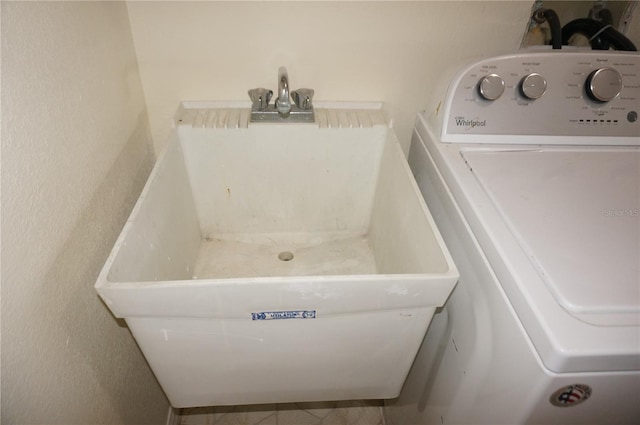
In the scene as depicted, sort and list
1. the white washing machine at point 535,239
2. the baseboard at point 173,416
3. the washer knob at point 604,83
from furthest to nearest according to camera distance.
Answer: the baseboard at point 173,416 < the washer knob at point 604,83 < the white washing machine at point 535,239

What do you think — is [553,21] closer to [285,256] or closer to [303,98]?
[303,98]

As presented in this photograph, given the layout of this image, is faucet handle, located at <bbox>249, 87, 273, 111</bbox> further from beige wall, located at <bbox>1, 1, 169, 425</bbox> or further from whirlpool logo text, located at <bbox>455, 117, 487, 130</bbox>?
whirlpool logo text, located at <bbox>455, 117, 487, 130</bbox>

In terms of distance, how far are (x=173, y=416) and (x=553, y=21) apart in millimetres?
1829

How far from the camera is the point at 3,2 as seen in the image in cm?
60

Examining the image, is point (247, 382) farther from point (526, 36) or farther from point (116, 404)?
point (526, 36)

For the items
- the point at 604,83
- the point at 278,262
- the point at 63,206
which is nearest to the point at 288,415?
the point at 278,262

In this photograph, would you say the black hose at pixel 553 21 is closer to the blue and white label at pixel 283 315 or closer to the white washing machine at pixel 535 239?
the white washing machine at pixel 535 239

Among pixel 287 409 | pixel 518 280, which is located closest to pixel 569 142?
pixel 518 280

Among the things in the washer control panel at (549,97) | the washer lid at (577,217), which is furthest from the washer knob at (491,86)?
the washer lid at (577,217)

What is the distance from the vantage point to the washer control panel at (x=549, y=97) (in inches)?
36.4

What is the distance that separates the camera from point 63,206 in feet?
2.40

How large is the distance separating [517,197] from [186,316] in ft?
2.26

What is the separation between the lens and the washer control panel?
3.03ft

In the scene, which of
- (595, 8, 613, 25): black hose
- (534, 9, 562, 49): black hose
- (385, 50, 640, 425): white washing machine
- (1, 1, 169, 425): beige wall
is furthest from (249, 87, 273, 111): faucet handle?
(595, 8, 613, 25): black hose
